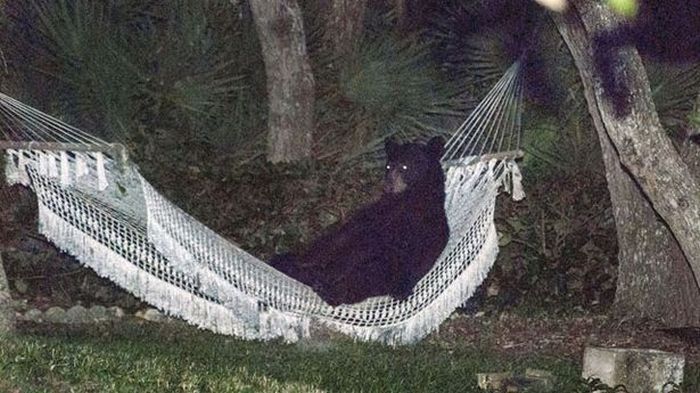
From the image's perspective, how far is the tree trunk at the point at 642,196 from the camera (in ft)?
20.1

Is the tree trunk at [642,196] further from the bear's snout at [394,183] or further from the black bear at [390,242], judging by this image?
the bear's snout at [394,183]

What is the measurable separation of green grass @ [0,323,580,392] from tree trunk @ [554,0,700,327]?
810 mm

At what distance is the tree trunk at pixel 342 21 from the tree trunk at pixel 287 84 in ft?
3.04

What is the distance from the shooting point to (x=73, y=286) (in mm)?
8586

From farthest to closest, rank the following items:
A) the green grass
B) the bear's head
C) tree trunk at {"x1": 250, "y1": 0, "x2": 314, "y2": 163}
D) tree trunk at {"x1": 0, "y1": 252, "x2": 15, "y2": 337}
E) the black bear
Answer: tree trunk at {"x1": 250, "y1": 0, "x2": 314, "y2": 163}, the bear's head, the black bear, tree trunk at {"x1": 0, "y1": 252, "x2": 15, "y2": 337}, the green grass

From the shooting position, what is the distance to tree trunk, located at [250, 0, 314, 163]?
9250 millimetres

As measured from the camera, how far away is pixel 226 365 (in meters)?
5.88

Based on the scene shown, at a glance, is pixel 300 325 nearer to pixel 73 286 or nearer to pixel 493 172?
pixel 493 172

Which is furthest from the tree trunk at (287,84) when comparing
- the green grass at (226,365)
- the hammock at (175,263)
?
the hammock at (175,263)

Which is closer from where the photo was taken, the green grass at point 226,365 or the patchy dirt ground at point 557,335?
the green grass at point 226,365

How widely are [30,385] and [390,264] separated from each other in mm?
2467

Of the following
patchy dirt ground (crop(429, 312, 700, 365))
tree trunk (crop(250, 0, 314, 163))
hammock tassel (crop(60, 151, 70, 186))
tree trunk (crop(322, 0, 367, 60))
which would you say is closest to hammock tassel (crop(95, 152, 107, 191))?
hammock tassel (crop(60, 151, 70, 186))

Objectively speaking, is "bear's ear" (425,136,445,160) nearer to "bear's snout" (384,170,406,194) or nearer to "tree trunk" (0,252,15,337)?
"bear's snout" (384,170,406,194)

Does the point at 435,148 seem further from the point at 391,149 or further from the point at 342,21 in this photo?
the point at 342,21
